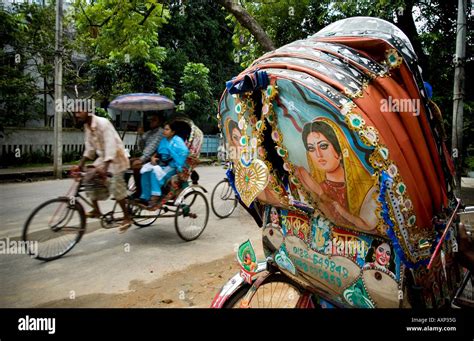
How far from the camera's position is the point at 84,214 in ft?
14.0

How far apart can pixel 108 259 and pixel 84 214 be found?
2.14 feet

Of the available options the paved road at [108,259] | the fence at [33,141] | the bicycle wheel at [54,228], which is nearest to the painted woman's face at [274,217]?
the paved road at [108,259]

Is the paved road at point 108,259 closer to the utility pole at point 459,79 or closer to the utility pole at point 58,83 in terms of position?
the utility pole at point 459,79

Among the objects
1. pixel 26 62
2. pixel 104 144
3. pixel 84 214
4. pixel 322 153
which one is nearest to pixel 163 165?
pixel 104 144

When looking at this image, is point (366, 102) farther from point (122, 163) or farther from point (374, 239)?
point (122, 163)

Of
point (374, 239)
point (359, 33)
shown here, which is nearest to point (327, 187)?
point (374, 239)

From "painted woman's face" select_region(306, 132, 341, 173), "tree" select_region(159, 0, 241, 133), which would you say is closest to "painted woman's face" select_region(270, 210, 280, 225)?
"painted woman's face" select_region(306, 132, 341, 173)

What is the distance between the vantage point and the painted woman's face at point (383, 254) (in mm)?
1548

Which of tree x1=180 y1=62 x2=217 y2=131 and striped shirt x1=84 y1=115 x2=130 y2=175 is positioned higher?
tree x1=180 y1=62 x2=217 y2=131

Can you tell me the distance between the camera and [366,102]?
1.41 m

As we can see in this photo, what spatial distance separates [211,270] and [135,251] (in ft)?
3.63

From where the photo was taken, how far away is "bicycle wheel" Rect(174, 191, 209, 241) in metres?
5.00

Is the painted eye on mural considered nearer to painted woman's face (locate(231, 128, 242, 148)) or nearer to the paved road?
painted woman's face (locate(231, 128, 242, 148))

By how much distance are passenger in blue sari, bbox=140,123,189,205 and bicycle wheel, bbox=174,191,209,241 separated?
439 mm
